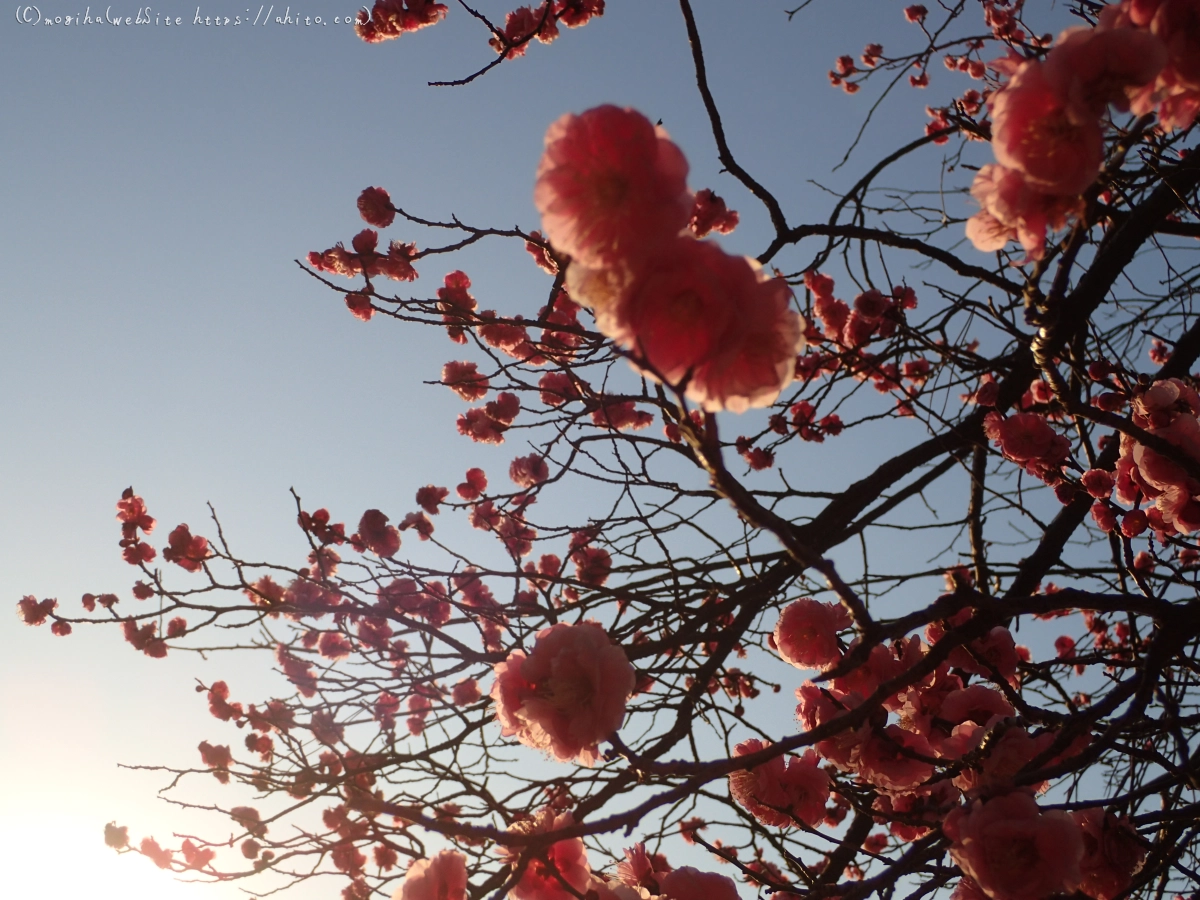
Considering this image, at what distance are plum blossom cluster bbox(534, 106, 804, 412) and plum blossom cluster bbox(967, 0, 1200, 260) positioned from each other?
57cm

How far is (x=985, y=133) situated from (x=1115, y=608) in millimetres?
1860

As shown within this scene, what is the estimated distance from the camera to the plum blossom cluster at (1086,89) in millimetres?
1181

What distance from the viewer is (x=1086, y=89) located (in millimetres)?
1206

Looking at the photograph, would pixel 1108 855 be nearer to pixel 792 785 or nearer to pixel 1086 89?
pixel 792 785

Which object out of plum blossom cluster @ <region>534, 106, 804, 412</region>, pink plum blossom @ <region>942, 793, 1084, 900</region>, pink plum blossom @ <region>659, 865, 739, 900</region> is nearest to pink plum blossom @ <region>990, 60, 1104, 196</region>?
plum blossom cluster @ <region>534, 106, 804, 412</region>

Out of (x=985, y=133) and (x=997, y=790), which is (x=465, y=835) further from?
(x=985, y=133)

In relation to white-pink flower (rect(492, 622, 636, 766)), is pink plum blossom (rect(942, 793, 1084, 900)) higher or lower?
lower

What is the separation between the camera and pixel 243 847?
3852 mm

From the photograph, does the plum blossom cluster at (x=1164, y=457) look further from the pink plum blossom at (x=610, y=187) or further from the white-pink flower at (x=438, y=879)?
the white-pink flower at (x=438, y=879)

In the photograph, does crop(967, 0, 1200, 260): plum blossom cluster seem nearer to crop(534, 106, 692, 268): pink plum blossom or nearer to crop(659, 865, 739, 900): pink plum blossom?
crop(534, 106, 692, 268): pink plum blossom

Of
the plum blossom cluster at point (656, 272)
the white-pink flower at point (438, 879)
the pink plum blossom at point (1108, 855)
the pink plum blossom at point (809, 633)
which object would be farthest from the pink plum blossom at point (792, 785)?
the plum blossom cluster at point (656, 272)

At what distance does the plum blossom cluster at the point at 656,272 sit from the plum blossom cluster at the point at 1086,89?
0.57 metres

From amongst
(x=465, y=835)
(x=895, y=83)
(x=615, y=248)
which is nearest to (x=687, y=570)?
(x=465, y=835)

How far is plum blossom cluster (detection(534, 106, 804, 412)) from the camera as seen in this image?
98 cm
